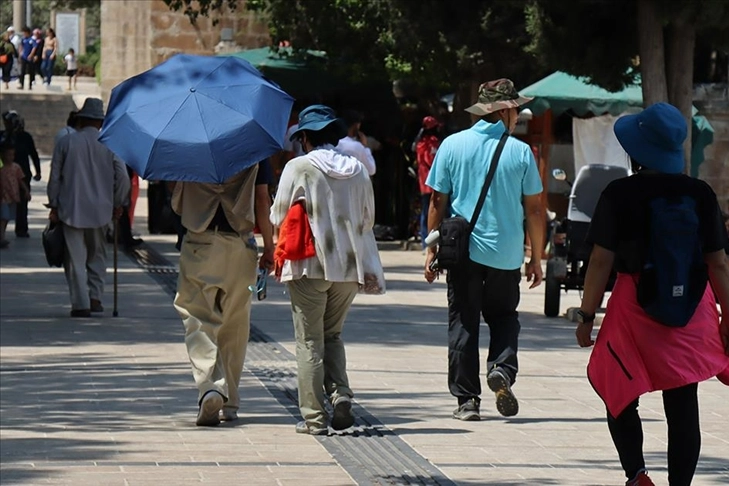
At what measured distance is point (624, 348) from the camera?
614 centimetres

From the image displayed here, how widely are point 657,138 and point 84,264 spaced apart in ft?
26.7

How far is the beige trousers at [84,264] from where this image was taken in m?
13.4

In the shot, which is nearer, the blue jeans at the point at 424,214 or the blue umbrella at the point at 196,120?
the blue umbrella at the point at 196,120

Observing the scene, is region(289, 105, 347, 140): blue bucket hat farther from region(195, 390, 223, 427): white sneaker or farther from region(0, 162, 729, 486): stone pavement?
region(0, 162, 729, 486): stone pavement

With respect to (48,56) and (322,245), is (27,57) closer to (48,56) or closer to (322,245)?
(48,56)

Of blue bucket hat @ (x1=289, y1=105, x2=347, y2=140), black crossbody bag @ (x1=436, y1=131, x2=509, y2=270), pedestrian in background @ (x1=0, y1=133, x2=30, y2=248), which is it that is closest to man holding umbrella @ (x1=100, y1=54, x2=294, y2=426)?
blue bucket hat @ (x1=289, y1=105, x2=347, y2=140)

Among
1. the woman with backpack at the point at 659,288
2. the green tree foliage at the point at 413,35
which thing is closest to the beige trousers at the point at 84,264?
the green tree foliage at the point at 413,35

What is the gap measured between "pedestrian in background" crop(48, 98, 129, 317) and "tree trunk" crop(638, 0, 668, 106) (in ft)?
16.6

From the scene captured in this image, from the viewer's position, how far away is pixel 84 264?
13531 mm

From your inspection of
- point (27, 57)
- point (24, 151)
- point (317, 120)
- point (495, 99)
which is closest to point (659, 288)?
point (317, 120)

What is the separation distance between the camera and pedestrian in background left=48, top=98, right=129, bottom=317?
13398 mm

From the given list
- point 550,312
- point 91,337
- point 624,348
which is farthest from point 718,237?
point 550,312

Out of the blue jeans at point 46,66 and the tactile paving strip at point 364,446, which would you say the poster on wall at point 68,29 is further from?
the tactile paving strip at point 364,446

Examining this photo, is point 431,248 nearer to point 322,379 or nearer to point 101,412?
point 322,379
